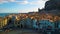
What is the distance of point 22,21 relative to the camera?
11.1 meters

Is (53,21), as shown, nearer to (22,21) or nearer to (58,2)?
(22,21)

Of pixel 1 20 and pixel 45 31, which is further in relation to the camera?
pixel 1 20

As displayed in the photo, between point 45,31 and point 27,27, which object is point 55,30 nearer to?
point 45,31

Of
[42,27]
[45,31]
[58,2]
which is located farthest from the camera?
[58,2]

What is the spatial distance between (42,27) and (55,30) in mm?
965

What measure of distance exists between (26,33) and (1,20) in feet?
9.03

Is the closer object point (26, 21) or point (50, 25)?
point (50, 25)

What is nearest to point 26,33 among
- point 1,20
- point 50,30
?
point 50,30

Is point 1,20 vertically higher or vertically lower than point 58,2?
lower

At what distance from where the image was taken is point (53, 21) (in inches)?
400

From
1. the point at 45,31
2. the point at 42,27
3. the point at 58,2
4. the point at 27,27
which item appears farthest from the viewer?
the point at 58,2

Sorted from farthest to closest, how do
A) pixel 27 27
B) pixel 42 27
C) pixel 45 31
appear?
pixel 27 27 → pixel 42 27 → pixel 45 31

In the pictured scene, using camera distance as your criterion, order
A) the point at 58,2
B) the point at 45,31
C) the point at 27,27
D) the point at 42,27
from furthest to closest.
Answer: the point at 58,2 < the point at 27,27 < the point at 42,27 < the point at 45,31

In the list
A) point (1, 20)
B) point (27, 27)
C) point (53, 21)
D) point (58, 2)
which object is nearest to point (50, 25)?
point (53, 21)
